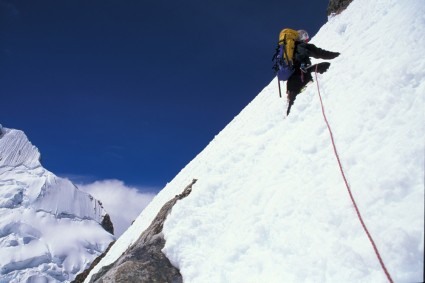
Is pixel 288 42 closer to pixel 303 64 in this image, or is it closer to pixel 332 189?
pixel 303 64

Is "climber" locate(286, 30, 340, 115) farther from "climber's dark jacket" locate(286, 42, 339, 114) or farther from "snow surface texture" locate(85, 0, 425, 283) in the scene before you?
"snow surface texture" locate(85, 0, 425, 283)

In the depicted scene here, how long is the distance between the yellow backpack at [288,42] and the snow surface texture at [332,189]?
104cm

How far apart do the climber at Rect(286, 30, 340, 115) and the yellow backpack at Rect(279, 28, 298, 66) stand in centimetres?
14

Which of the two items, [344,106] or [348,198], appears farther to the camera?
[344,106]

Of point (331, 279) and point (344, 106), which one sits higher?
point (344, 106)

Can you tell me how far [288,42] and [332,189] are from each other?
5066 mm

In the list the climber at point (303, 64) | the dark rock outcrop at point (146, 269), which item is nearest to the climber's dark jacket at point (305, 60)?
the climber at point (303, 64)

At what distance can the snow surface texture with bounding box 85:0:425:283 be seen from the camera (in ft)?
13.9

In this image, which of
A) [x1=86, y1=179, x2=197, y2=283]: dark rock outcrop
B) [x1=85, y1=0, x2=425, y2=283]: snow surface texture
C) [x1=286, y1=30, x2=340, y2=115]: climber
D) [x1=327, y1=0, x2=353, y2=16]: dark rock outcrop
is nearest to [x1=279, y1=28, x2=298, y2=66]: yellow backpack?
[x1=286, y1=30, x2=340, y2=115]: climber

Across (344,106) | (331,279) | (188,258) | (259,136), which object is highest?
(259,136)

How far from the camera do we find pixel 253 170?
7.75 m

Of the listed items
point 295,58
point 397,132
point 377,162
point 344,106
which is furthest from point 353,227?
point 295,58

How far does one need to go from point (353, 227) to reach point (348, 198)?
1.61 feet

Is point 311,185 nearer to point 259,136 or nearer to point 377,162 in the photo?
point 377,162
